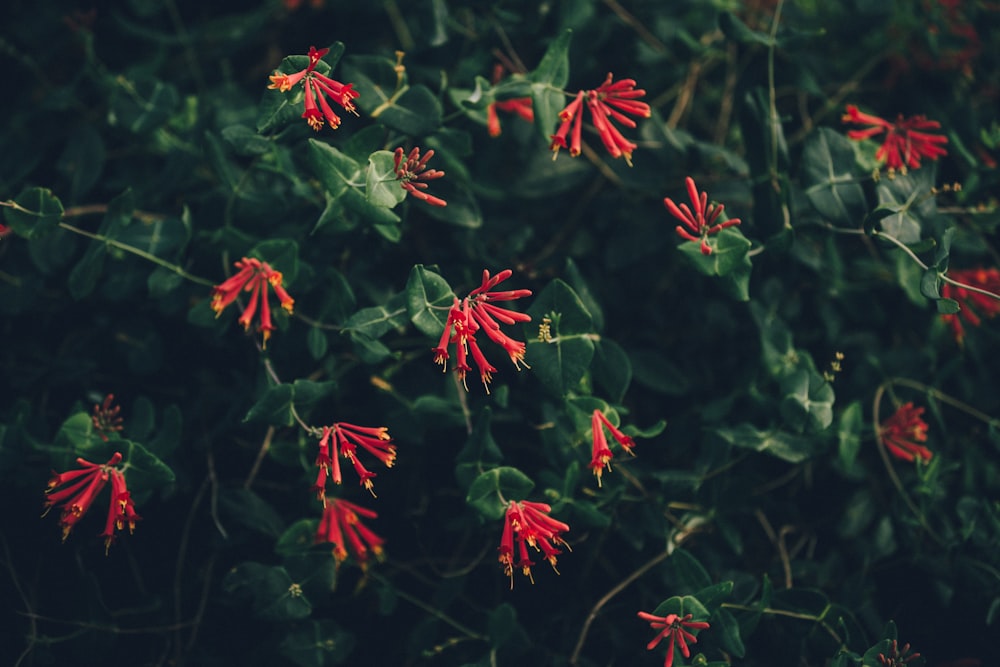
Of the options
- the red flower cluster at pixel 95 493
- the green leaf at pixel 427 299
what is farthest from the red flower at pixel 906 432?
the red flower cluster at pixel 95 493

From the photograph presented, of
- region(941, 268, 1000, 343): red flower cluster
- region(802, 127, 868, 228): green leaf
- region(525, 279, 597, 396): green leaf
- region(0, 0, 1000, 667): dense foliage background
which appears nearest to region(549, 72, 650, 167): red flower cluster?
region(0, 0, 1000, 667): dense foliage background

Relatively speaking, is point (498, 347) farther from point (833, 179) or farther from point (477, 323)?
point (833, 179)

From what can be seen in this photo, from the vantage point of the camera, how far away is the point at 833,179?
4.13 ft

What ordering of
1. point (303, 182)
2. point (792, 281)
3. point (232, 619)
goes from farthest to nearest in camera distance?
point (792, 281) → point (232, 619) → point (303, 182)

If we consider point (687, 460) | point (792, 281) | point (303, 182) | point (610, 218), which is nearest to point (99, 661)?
point (303, 182)

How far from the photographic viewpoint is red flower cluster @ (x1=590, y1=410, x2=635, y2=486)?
1.07 m

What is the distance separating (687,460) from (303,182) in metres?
0.85

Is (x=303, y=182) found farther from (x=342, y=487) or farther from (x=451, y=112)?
(x=342, y=487)

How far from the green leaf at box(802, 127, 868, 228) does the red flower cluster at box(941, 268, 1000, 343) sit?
213mm

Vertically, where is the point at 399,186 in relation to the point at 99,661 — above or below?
above

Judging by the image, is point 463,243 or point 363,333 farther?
point 463,243

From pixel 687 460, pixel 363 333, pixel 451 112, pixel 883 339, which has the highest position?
pixel 451 112

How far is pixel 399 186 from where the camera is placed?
1042 millimetres

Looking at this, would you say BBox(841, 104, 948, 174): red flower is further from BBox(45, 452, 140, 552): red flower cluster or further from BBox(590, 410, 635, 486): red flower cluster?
BBox(45, 452, 140, 552): red flower cluster
